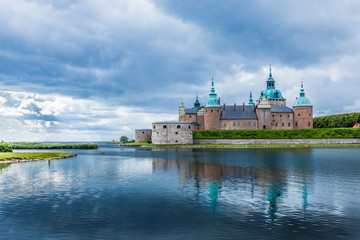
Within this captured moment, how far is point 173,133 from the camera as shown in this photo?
84562 millimetres

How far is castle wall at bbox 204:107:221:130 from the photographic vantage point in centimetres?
9169

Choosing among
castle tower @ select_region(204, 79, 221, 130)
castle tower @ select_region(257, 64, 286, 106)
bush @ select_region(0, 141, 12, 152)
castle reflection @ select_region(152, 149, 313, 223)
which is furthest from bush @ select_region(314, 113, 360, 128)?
bush @ select_region(0, 141, 12, 152)

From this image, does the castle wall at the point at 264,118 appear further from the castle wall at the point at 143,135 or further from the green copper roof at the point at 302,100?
the castle wall at the point at 143,135

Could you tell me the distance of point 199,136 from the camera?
85750 mm

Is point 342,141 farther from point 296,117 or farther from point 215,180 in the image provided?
point 215,180

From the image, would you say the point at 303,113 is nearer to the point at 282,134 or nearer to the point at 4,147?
the point at 282,134

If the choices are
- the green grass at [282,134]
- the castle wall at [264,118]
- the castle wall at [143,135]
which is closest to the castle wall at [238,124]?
the castle wall at [264,118]

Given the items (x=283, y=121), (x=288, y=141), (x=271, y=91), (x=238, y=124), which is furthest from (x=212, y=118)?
Answer: (x=271, y=91)

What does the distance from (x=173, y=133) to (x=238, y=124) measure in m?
21.4

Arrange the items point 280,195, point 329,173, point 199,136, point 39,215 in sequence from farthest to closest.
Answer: point 199,136
point 329,173
point 280,195
point 39,215

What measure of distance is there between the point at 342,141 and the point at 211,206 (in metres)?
73.6

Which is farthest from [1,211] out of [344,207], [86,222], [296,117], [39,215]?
[296,117]

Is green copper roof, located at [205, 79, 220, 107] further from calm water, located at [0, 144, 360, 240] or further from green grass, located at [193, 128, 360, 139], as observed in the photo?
calm water, located at [0, 144, 360, 240]

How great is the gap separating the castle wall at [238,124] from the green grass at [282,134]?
7310mm
